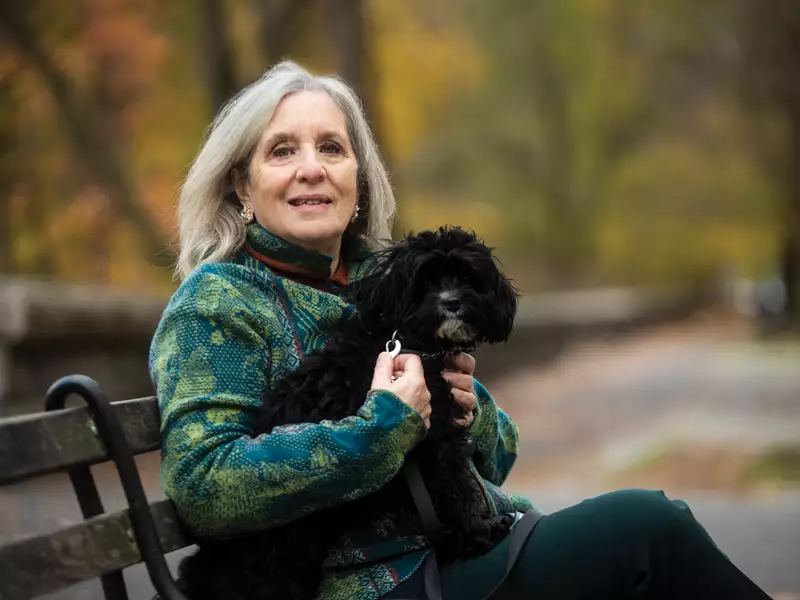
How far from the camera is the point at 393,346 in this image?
119 inches

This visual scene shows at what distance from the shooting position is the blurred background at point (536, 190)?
966 centimetres

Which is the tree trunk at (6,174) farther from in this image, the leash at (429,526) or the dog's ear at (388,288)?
the leash at (429,526)

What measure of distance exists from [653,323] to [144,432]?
3562 cm

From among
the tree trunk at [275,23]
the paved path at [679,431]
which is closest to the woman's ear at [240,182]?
the paved path at [679,431]

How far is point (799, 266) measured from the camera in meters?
31.0

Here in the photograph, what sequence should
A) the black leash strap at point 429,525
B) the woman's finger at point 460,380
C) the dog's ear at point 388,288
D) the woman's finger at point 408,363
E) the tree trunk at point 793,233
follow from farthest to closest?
1. the tree trunk at point 793,233
2. the woman's finger at point 460,380
3. the dog's ear at point 388,288
4. the woman's finger at point 408,363
5. the black leash strap at point 429,525

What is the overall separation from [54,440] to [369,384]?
88cm

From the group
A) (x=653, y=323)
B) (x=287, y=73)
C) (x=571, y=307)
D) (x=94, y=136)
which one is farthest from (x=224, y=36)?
(x=653, y=323)

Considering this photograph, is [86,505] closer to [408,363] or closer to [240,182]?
[408,363]

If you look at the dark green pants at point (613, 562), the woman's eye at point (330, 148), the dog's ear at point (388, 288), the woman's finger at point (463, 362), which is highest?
the woman's eye at point (330, 148)

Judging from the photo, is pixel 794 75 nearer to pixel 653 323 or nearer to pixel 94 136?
pixel 653 323

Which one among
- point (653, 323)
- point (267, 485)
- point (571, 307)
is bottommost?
point (653, 323)

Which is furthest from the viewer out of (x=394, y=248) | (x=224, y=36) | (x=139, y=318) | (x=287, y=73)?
(x=224, y=36)

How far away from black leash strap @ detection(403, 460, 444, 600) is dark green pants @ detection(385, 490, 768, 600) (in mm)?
29
